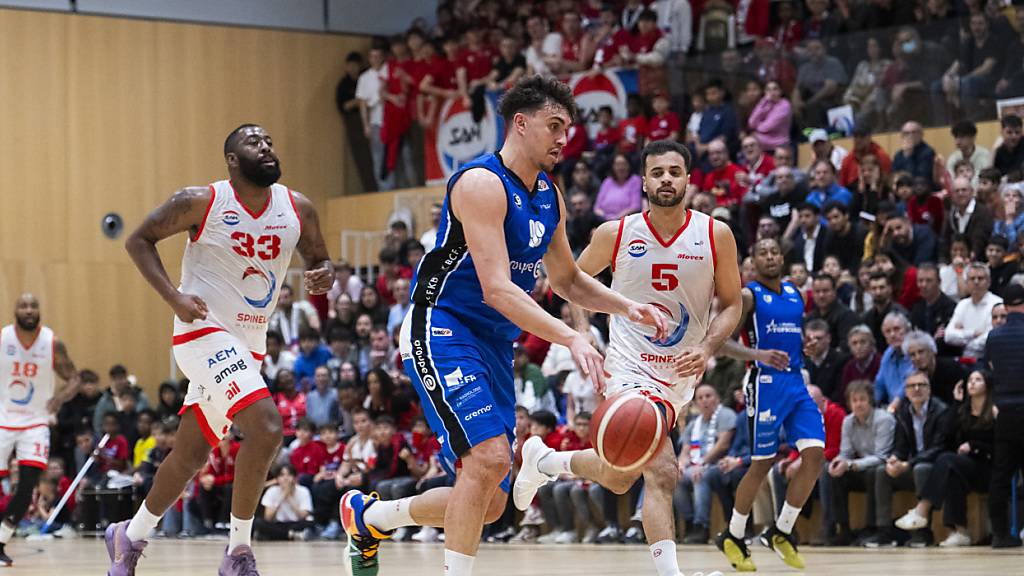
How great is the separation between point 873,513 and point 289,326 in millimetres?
9924

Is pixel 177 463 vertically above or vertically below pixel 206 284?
below

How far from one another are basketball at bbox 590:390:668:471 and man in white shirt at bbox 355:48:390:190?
18175 millimetres

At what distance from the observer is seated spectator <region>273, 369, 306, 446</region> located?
721 inches

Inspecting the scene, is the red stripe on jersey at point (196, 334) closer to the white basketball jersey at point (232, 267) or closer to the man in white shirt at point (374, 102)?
the white basketball jersey at point (232, 267)

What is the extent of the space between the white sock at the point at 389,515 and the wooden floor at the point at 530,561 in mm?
3087

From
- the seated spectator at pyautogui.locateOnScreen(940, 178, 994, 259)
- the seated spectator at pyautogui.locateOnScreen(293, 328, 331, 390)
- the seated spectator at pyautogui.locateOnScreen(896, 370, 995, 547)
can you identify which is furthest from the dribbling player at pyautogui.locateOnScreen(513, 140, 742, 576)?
the seated spectator at pyautogui.locateOnScreen(293, 328, 331, 390)

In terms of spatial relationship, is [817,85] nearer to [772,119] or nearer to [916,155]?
[772,119]

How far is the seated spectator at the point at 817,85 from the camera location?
55.0ft

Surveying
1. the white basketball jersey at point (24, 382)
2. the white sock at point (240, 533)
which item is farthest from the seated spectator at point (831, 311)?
the white sock at point (240, 533)

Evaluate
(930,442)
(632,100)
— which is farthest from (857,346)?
(632,100)

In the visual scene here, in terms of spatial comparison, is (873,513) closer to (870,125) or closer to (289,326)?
(870,125)

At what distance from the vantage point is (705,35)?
1978 centimetres

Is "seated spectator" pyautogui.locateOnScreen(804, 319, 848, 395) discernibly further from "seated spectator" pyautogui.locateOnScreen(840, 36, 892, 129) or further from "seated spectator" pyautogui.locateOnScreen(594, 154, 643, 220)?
"seated spectator" pyautogui.locateOnScreen(594, 154, 643, 220)

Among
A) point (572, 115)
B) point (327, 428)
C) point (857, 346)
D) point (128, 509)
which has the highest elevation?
point (572, 115)
